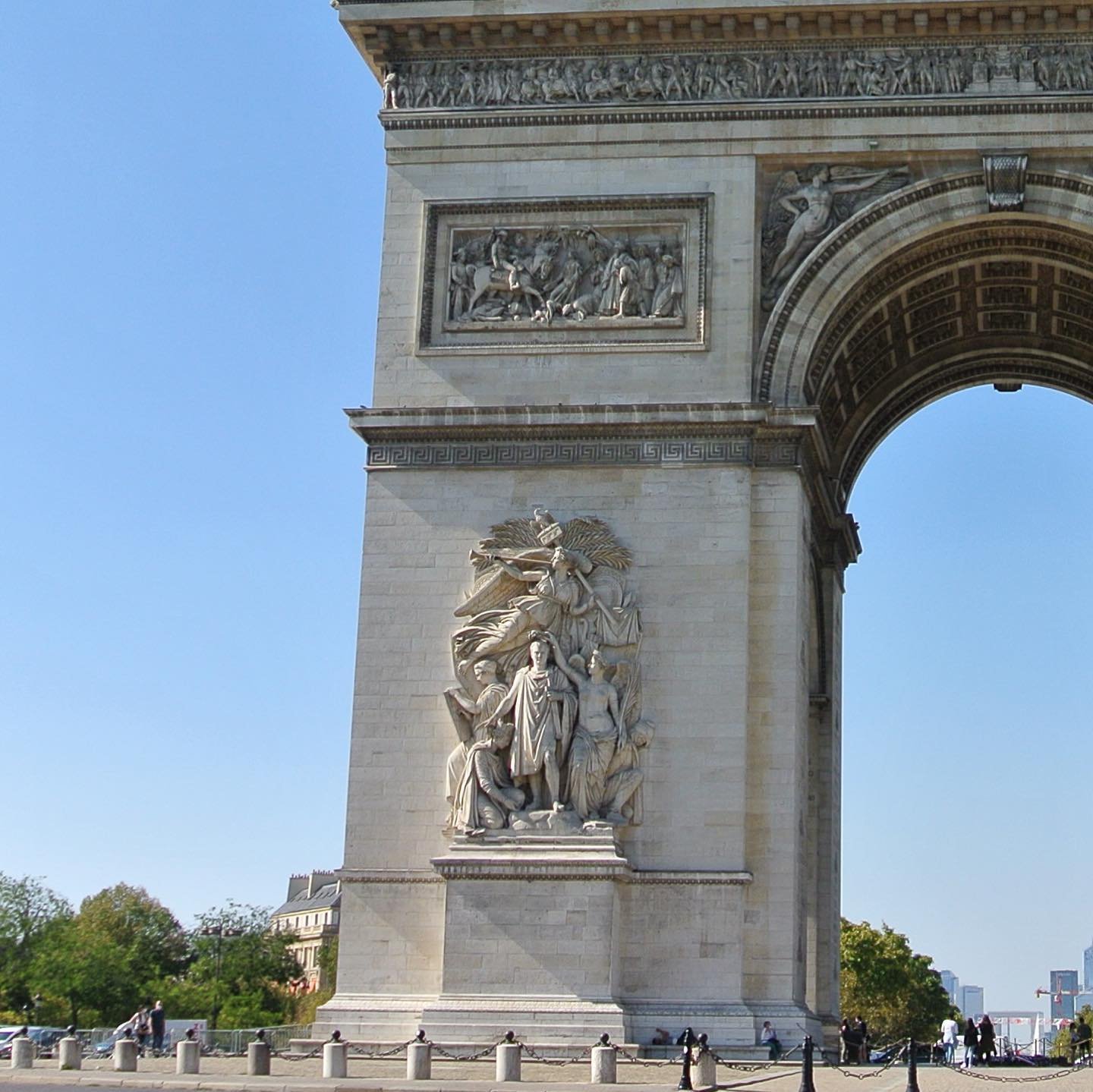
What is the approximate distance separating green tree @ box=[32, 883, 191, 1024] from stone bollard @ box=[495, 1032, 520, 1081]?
5400cm

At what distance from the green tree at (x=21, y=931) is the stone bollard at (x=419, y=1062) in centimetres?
5567

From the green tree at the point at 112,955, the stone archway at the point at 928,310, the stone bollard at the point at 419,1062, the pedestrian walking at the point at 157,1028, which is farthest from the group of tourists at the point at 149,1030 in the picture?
the green tree at the point at 112,955

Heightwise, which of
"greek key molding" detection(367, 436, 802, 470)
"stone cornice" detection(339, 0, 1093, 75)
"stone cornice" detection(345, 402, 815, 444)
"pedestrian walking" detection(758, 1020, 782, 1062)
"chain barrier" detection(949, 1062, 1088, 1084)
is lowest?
"chain barrier" detection(949, 1062, 1088, 1084)

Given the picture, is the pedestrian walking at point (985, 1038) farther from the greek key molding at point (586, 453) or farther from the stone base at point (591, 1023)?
the greek key molding at point (586, 453)

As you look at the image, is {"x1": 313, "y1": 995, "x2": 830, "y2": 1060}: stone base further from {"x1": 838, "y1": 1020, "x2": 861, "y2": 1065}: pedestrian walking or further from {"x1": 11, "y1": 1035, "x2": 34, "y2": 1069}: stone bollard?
{"x1": 838, "y1": 1020, "x2": 861, "y2": 1065}: pedestrian walking

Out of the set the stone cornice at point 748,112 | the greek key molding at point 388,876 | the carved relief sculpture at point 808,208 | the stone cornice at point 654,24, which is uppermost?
the stone cornice at point 654,24

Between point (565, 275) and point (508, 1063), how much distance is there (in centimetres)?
1134

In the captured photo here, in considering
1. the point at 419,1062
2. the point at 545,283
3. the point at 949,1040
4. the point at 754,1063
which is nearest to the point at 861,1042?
the point at 949,1040

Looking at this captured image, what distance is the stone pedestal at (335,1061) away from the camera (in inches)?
944

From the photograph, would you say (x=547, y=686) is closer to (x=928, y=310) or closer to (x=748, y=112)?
(x=748, y=112)

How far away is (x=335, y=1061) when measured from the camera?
24031 millimetres

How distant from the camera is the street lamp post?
234 feet

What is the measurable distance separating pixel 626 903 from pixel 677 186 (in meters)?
10.2

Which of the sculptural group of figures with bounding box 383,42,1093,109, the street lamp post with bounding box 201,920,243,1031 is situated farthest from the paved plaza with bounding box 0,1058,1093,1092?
the street lamp post with bounding box 201,920,243,1031
